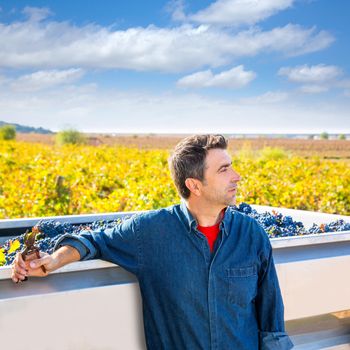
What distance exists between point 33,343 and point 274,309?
0.82 metres

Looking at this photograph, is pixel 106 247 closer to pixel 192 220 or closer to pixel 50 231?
pixel 192 220

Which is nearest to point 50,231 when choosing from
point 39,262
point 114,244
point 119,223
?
point 119,223

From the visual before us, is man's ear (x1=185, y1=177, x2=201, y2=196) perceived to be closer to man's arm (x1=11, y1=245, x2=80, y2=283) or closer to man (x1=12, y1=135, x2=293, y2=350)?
man (x1=12, y1=135, x2=293, y2=350)

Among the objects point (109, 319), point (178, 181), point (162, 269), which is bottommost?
point (109, 319)

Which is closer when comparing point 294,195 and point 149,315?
point 149,315

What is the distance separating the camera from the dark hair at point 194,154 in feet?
7.04

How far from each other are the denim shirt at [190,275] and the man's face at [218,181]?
9cm

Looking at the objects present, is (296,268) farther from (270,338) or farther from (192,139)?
(192,139)

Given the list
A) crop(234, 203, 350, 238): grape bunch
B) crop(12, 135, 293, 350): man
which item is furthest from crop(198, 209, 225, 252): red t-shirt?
crop(234, 203, 350, 238): grape bunch

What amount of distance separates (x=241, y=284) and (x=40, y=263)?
67 centimetres

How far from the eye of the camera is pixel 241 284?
2.06 meters

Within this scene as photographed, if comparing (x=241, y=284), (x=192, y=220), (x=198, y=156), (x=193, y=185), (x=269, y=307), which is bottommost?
(x=269, y=307)

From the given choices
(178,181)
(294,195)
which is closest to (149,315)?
(178,181)

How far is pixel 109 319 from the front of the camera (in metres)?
1.99
